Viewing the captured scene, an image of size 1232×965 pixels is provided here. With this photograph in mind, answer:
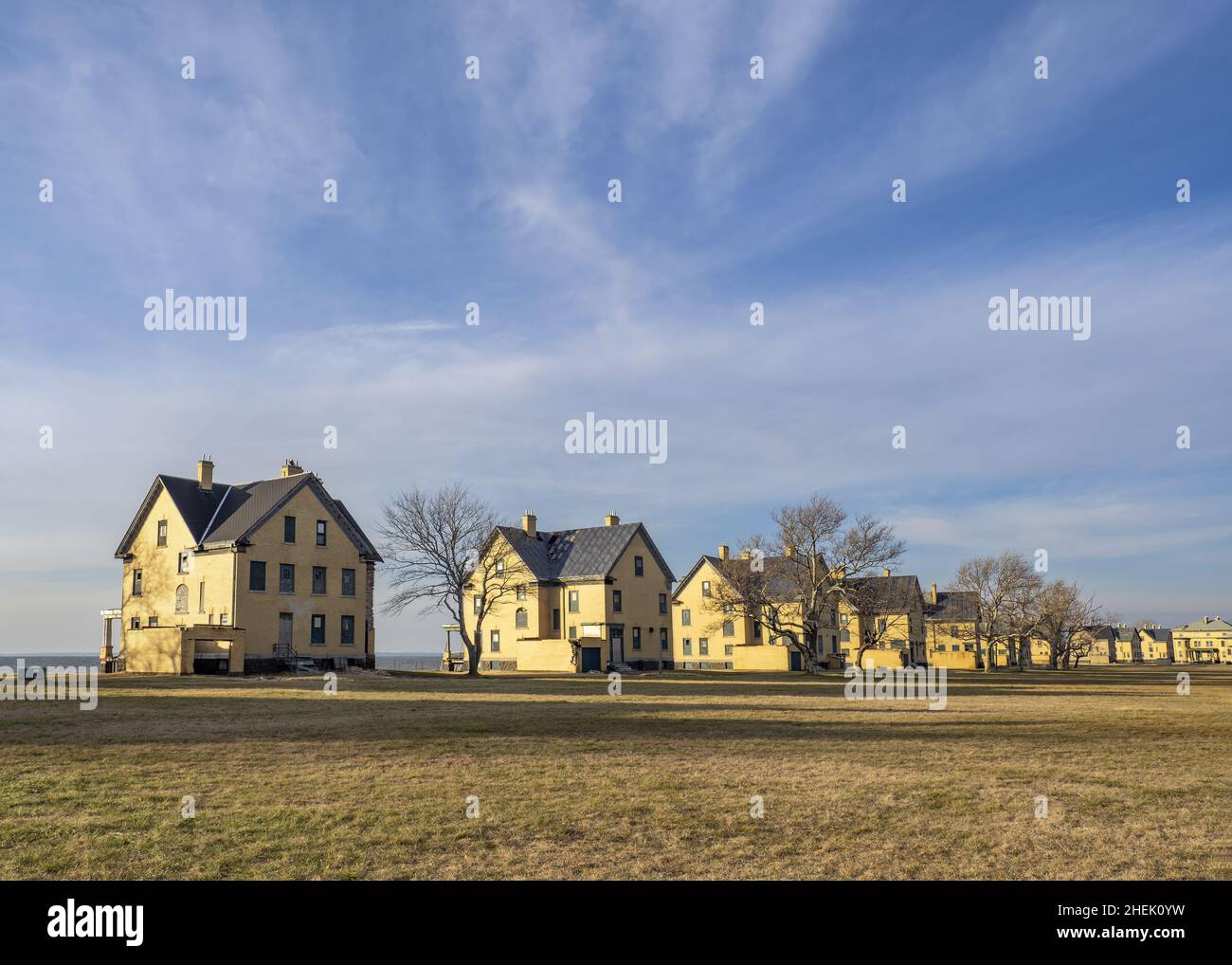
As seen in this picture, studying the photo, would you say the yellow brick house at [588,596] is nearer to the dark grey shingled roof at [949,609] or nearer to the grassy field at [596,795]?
the grassy field at [596,795]

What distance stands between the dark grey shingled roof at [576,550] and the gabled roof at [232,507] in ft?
49.9

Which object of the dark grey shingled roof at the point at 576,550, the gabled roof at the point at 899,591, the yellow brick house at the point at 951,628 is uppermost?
the dark grey shingled roof at the point at 576,550

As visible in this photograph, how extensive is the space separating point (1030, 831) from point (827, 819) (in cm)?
199

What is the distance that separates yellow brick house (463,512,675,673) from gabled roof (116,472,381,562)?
13142mm

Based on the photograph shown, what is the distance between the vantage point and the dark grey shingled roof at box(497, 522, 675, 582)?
68.8m

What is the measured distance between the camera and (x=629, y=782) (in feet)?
41.6

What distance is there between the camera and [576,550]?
71.4 metres

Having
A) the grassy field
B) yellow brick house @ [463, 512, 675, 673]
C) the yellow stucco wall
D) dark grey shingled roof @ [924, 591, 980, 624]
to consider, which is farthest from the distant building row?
the grassy field

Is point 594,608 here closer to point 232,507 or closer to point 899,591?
point 232,507

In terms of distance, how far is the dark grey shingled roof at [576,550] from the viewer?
6881 cm

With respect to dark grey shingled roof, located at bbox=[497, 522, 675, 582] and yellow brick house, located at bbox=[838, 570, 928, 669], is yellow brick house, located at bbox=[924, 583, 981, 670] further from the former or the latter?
dark grey shingled roof, located at bbox=[497, 522, 675, 582]

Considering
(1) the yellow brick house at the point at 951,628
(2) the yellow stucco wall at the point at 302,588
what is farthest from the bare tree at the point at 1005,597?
(2) the yellow stucco wall at the point at 302,588
